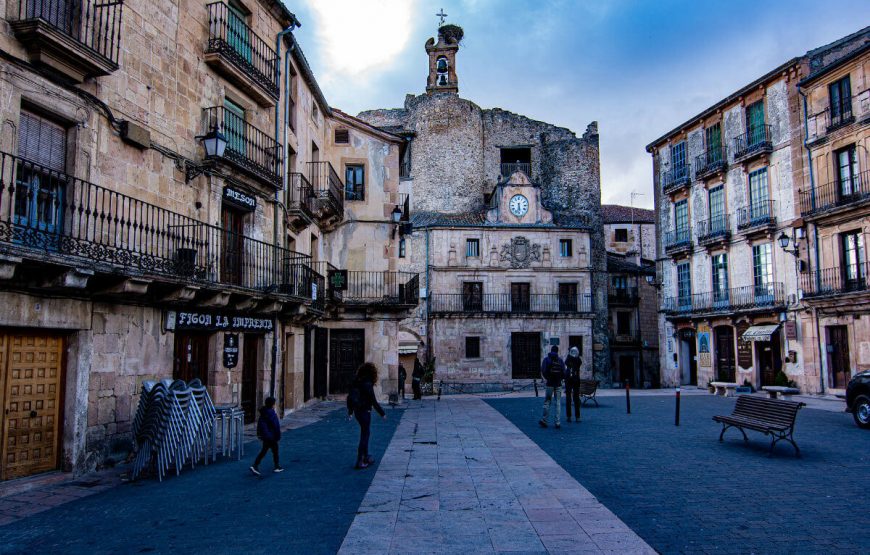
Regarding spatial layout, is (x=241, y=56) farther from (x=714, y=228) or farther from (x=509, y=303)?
(x=714, y=228)

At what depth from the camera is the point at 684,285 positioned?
32.5 meters

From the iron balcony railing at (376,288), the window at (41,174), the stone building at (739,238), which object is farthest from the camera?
the stone building at (739,238)

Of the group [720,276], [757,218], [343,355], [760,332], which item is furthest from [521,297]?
[343,355]

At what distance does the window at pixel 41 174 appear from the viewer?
27.3 ft

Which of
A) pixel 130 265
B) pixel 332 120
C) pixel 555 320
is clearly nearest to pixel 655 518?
pixel 130 265

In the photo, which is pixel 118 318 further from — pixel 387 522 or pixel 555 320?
pixel 555 320

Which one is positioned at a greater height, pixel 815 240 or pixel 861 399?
pixel 815 240

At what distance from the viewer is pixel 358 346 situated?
2242cm

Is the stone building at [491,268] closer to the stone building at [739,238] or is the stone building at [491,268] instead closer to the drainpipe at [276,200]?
the stone building at [739,238]

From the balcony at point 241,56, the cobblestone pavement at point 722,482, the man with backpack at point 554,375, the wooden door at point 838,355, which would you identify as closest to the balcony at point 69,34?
the balcony at point 241,56

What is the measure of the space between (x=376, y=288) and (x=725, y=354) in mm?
18462

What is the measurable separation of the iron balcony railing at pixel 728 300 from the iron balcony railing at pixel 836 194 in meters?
3.80

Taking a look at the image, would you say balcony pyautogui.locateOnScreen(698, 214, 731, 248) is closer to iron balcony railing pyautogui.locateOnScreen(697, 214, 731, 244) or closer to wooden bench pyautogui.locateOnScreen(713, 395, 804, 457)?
iron balcony railing pyautogui.locateOnScreen(697, 214, 731, 244)

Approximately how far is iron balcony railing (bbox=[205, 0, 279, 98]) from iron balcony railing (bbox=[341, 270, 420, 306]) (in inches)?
354
